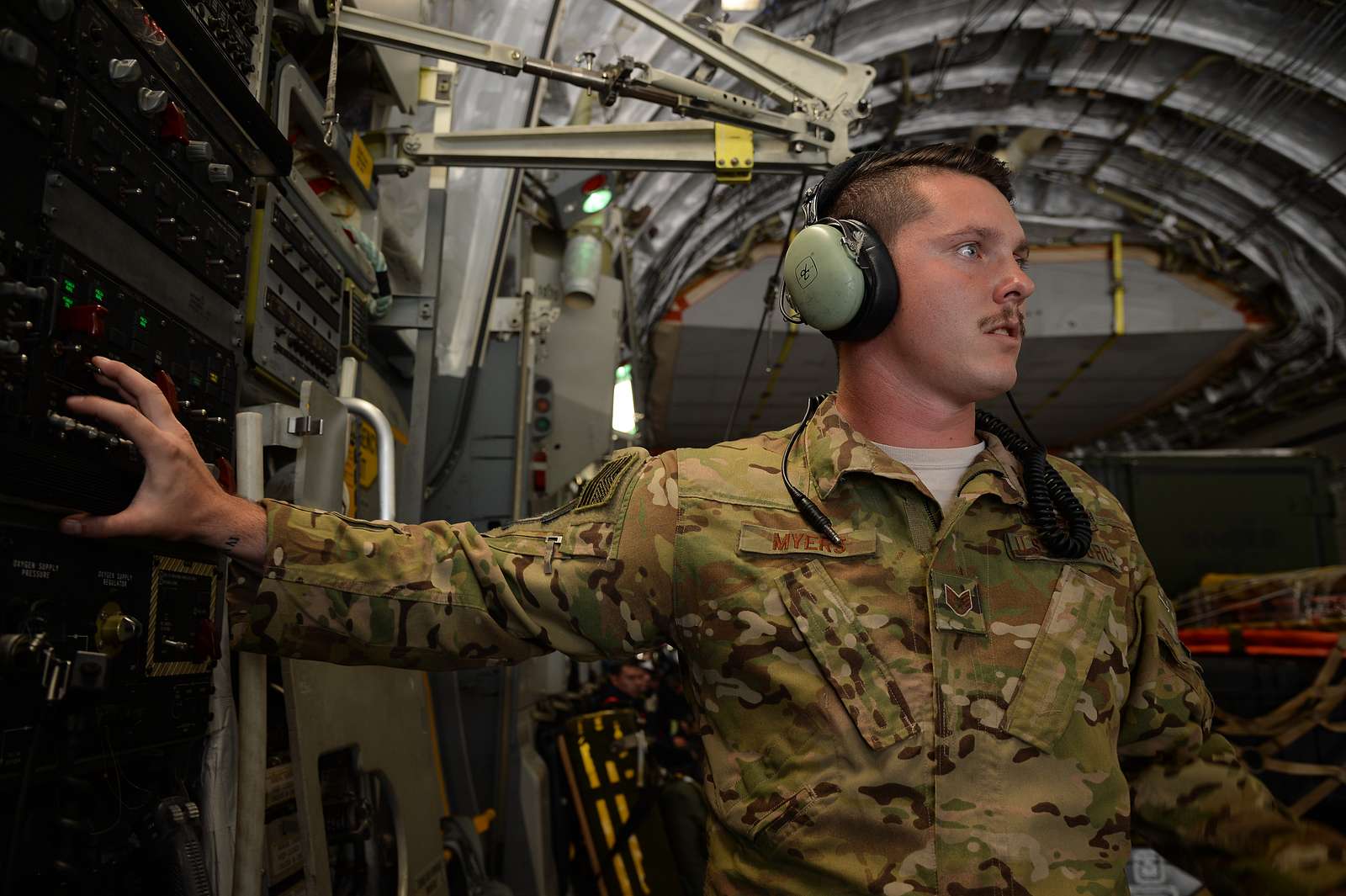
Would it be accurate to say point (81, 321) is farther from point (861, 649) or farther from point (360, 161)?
point (360, 161)

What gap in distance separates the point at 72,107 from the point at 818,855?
4.45ft

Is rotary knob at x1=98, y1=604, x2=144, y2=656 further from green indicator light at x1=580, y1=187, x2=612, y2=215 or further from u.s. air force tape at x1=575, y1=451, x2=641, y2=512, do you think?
green indicator light at x1=580, y1=187, x2=612, y2=215

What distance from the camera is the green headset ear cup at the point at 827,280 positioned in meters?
1.62

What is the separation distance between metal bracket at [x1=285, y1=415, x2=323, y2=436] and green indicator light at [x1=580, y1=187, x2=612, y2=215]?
386cm

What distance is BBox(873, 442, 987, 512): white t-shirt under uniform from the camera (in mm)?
1635

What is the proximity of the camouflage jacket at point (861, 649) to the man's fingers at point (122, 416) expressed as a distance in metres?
0.25

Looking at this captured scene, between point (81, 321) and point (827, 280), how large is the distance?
111cm

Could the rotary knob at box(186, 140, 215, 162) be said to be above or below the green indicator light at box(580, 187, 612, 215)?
below

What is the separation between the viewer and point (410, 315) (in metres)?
3.12

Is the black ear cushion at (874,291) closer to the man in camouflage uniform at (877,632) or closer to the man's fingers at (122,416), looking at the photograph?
the man in camouflage uniform at (877,632)

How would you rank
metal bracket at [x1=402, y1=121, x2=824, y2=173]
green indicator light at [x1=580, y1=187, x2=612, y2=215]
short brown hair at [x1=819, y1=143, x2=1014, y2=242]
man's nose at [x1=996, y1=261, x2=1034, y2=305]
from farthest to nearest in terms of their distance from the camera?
green indicator light at [x1=580, y1=187, x2=612, y2=215] < metal bracket at [x1=402, y1=121, x2=824, y2=173] < short brown hair at [x1=819, y1=143, x2=1014, y2=242] < man's nose at [x1=996, y1=261, x2=1034, y2=305]

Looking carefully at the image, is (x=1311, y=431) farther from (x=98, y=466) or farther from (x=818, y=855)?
(x=98, y=466)

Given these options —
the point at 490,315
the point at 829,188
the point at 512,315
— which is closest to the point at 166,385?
the point at 829,188

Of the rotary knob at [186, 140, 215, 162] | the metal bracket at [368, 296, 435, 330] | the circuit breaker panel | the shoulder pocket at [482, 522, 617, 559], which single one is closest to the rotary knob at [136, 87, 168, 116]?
the circuit breaker panel
